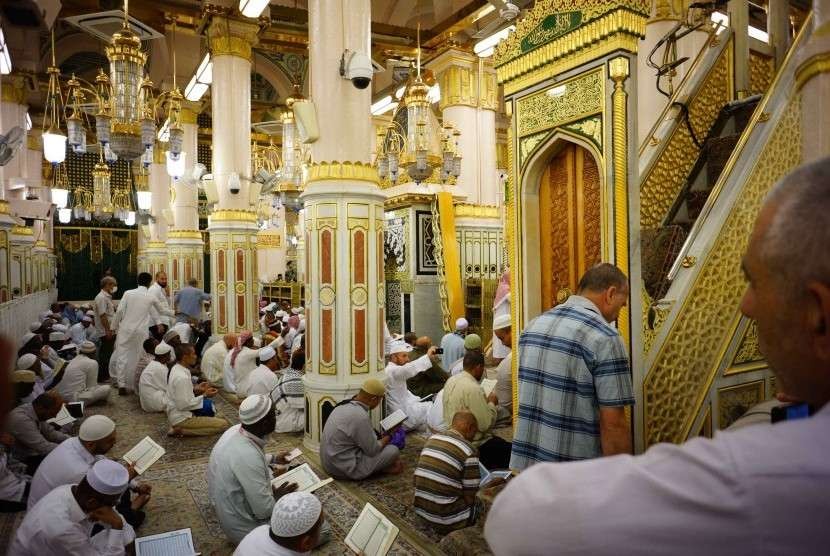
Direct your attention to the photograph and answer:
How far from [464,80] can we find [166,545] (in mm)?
9240

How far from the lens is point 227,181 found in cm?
750

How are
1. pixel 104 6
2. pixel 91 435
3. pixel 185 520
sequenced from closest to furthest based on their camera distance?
1. pixel 91 435
2. pixel 185 520
3. pixel 104 6

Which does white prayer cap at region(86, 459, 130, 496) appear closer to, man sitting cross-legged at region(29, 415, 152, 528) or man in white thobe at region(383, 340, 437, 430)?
man sitting cross-legged at region(29, 415, 152, 528)

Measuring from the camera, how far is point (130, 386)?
23.4 ft

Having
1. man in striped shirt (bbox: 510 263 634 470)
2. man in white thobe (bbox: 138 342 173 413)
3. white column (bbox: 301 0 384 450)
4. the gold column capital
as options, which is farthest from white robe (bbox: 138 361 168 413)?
the gold column capital

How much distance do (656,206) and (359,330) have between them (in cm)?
249

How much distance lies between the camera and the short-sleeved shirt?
1.86m

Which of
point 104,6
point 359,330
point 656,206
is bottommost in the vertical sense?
point 359,330

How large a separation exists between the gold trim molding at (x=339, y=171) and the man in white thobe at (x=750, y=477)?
163 inches

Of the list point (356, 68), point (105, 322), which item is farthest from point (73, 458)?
point (105, 322)

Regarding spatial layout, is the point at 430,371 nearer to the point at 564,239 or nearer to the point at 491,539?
the point at 564,239

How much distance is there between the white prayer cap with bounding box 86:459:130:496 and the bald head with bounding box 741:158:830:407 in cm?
249

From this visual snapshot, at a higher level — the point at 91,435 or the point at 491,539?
the point at 491,539

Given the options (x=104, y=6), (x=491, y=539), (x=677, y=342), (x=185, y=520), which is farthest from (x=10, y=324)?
(x=491, y=539)
